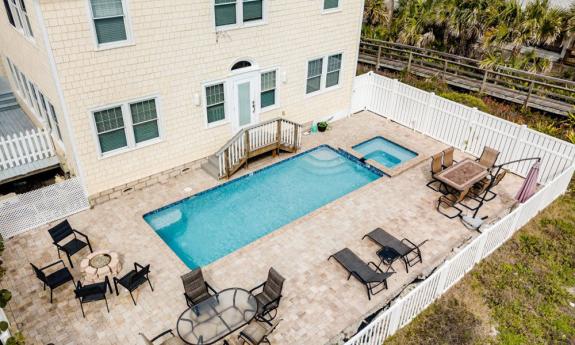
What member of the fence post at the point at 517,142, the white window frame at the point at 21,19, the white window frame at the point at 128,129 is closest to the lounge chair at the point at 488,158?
the fence post at the point at 517,142

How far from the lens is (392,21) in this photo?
2531cm

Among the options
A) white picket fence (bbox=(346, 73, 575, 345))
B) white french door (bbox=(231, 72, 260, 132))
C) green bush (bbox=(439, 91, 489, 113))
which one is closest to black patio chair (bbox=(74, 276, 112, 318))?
white picket fence (bbox=(346, 73, 575, 345))

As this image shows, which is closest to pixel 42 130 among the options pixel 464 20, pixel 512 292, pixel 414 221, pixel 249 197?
pixel 249 197

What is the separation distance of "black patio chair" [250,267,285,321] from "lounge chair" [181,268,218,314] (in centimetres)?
113

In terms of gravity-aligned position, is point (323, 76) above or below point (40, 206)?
above

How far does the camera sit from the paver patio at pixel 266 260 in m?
9.41

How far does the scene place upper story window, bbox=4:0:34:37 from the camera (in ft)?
37.7

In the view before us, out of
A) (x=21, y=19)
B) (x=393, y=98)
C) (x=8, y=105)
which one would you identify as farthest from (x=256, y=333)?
(x=8, y=105)

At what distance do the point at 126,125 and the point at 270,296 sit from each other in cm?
693

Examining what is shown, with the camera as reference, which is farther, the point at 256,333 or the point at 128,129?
the point at 128,129

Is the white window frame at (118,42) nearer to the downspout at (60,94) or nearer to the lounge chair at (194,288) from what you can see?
the downspout at (60,94)

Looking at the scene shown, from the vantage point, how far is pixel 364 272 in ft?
34.1

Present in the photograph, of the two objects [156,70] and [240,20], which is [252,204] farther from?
[240,20]

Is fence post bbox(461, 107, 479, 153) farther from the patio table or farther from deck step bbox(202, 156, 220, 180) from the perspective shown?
deck step bbox(202, 156, 220, 180)
